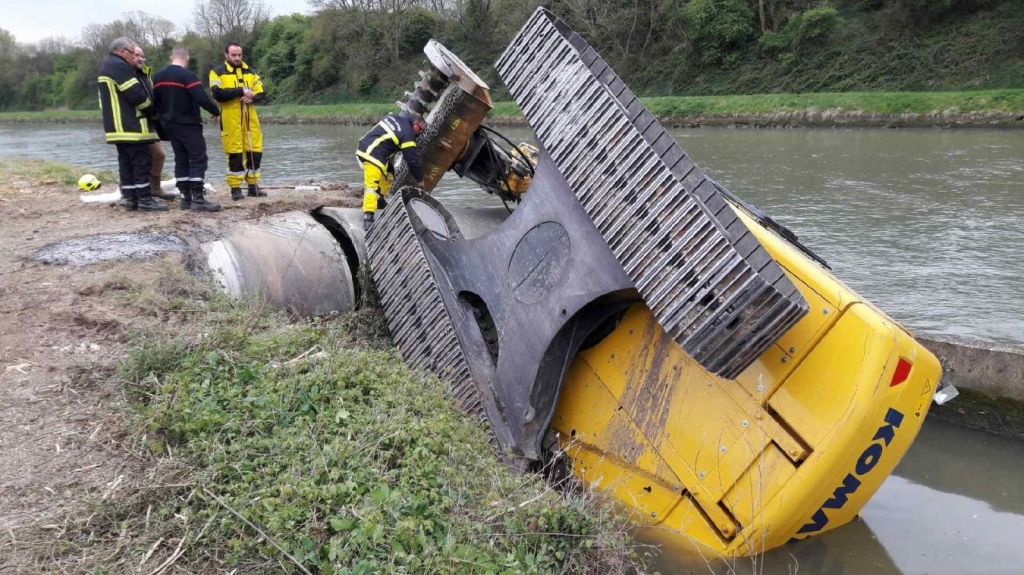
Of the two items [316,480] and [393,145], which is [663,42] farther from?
[316,480]

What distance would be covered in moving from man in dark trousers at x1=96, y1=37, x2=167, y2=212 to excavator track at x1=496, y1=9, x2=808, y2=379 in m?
4.12

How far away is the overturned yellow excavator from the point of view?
3131 mm

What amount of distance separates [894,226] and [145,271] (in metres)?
8.84

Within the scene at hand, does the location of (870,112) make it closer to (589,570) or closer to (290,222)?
(290,222)

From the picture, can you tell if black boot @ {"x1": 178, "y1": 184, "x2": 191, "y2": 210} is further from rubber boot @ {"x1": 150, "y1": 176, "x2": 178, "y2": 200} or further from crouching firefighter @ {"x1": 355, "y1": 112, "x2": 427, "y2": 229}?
crouching firefighter @ {"x1": 355, "y1": 112, "x2": 427, "y2": 229}

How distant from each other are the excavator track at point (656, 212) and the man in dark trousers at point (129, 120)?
4.12 metres

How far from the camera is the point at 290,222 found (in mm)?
6008

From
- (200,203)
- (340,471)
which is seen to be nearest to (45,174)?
(200,203)

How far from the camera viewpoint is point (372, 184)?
6422mm

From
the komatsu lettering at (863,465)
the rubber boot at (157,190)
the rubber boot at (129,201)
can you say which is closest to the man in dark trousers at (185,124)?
the rubber boot at (129,201)

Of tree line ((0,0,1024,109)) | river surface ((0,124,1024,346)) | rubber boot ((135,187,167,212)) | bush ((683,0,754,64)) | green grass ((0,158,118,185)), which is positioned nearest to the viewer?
rubber boot ((135,187,167,212))

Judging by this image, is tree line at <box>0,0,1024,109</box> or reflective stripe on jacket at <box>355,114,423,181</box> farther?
tree line at <box>0,0,1024,109</box>

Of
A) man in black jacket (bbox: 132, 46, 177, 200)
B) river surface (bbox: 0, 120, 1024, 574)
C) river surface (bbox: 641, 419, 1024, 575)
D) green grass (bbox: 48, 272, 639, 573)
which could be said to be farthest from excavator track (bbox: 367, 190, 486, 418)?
man in black jacket (bbox: 132, 46, 177, 200)

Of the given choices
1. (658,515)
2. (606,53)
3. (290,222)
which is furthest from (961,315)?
(606,53)
